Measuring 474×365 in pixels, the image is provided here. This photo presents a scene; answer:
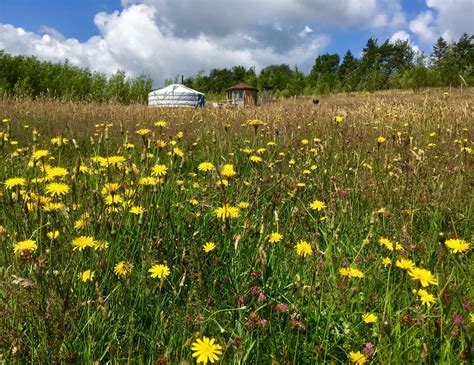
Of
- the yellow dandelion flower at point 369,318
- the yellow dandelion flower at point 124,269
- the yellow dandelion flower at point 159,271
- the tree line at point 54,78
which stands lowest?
the yellow dandelion flower at point 369,318

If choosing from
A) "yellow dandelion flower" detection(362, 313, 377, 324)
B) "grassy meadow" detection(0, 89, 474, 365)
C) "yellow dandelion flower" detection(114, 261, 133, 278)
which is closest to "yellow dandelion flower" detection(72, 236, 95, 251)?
"grassy meadow" detection(0, 89, 474, 365)

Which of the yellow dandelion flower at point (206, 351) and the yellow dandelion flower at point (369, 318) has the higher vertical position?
the yellow dandelion flower at point (206, 351)

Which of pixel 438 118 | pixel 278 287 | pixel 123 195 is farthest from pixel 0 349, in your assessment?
pixel 438 118

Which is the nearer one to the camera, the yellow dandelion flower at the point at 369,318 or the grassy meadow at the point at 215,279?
the grassy meadow at the point at 215,279

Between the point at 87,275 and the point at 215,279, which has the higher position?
the point at 87,275

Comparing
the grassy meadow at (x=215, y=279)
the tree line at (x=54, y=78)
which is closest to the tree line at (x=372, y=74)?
the grassy meadow at (x=215, y=279)

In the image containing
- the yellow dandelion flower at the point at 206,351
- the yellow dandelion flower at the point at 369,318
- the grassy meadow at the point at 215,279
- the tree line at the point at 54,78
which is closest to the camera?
the yellow dandelion flower at the point at 206,351

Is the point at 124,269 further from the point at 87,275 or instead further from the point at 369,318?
the point at 369,318

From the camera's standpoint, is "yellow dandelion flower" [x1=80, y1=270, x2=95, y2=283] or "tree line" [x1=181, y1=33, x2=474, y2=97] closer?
"yellow dandelion flower" [x1=80, y1=270, x2=95, y2=283]

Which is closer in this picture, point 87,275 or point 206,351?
point 206,351

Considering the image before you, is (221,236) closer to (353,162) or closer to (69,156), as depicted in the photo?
(353,162)

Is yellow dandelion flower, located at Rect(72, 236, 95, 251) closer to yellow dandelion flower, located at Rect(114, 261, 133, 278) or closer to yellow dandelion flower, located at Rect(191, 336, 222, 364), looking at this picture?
yellow dandelion flower, located at Rect(114, 261, 133, 278)

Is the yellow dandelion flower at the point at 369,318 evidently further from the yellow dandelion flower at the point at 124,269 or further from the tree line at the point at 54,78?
the tree line at the point at 54,78

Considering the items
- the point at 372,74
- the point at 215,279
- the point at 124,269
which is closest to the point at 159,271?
the point at 124,269
